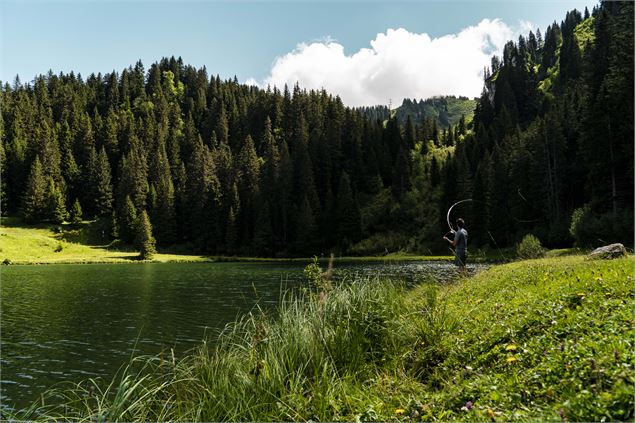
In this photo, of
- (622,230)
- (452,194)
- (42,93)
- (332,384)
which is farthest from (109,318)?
(42,93)

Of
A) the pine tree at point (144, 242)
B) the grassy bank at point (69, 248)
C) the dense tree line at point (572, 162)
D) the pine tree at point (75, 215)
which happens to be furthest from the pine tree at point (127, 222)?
the dense tree line at point (572, 162)

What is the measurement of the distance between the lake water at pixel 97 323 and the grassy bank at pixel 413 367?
1080 mm

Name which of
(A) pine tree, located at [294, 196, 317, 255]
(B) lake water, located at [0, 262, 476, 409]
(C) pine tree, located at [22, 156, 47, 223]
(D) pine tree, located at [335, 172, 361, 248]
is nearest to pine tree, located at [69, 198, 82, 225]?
(C) pine tree, located at [22, 156, 47, 223]

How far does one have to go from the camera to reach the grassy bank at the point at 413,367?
5.27m

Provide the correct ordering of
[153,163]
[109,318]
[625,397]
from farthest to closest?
[153,163] → [109,318] → [625,397]

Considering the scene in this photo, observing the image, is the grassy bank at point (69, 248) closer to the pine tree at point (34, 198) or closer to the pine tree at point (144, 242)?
the pine tree at point (144, 242)

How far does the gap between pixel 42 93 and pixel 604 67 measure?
200m

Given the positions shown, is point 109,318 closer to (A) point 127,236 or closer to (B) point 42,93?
(A) point 127,236

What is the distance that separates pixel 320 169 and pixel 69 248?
245ft

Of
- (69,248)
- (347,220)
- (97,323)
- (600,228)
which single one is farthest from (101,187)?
(600,228)

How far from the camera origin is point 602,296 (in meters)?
8.26

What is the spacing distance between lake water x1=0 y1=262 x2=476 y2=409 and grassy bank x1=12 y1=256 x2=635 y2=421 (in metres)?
1.08

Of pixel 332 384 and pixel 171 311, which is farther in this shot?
pixel 171 311

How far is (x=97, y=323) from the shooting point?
2542cm
